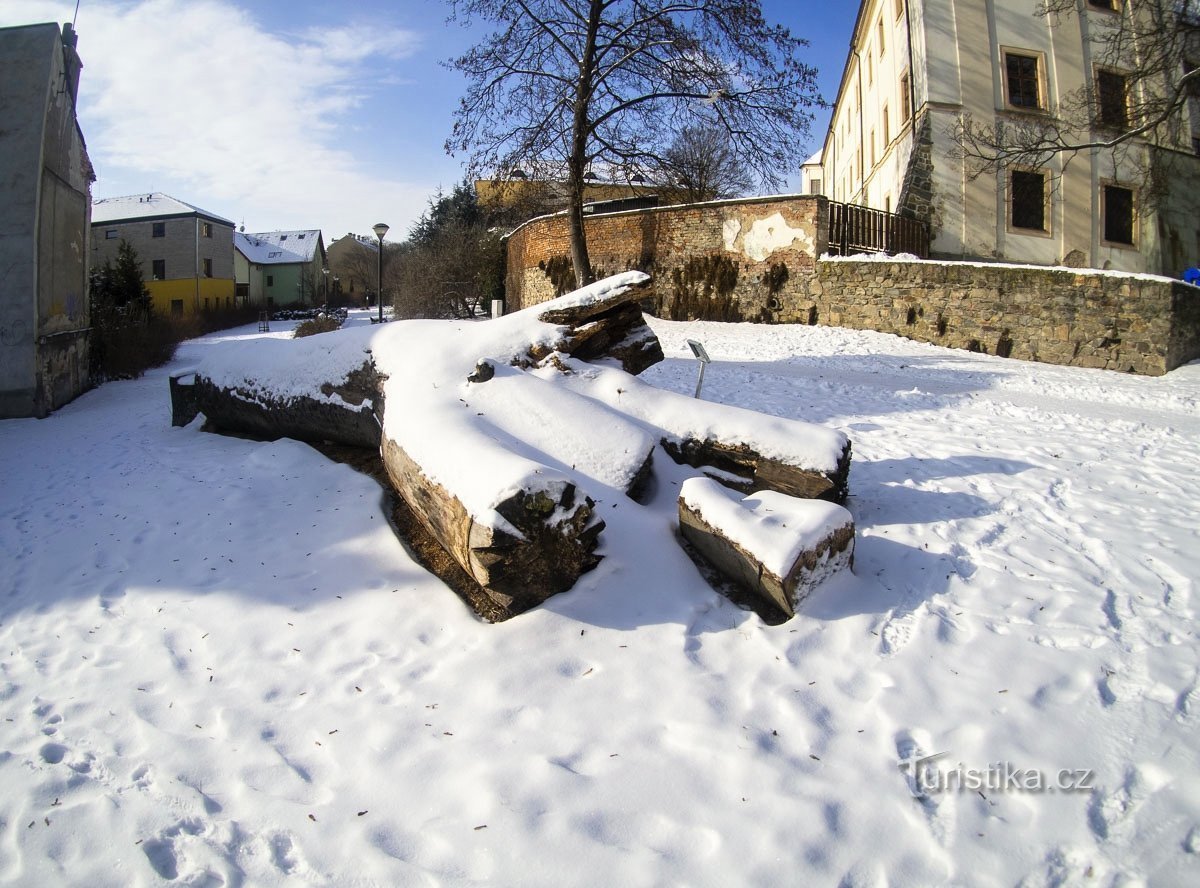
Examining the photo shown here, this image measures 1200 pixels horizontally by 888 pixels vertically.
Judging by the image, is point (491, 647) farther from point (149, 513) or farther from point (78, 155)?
point (78, 155)

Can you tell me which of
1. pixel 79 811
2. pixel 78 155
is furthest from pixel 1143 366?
pixel 78 155

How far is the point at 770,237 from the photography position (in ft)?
48.2

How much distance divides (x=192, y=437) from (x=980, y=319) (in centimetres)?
1195

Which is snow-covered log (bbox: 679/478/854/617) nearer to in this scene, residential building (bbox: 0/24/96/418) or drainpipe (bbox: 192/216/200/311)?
residential building (bbox: 0/24/96/418)

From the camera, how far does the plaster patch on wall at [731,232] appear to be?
1523cm

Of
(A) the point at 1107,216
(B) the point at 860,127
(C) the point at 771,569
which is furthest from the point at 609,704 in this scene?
(B) the point at 860,127

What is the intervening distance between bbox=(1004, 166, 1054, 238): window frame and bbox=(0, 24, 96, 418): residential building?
19.0 metres

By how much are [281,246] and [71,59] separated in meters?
48.4

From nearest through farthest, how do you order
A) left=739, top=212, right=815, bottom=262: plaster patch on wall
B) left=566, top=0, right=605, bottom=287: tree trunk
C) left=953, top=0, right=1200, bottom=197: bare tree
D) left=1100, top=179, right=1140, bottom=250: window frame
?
left=739, top=212, right=815, bottom=262: plaster patch on wall
left=566, top=0, right=605, bottom=287: tree trunk
left=953, top=0, right=1200, bottom=197: bare tree
left=1100, top=179, right=1140, bottom=250: window frame

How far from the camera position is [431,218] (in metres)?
34.6

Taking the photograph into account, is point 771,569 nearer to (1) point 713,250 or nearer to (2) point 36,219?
(2) point 36,219

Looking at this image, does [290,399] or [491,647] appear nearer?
[491,647]

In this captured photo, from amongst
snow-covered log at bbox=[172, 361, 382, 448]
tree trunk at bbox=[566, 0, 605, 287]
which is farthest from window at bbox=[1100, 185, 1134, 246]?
snow-covered log at bbox=[172, 361, 382, 448]

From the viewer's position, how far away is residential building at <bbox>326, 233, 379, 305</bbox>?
2478 inches
